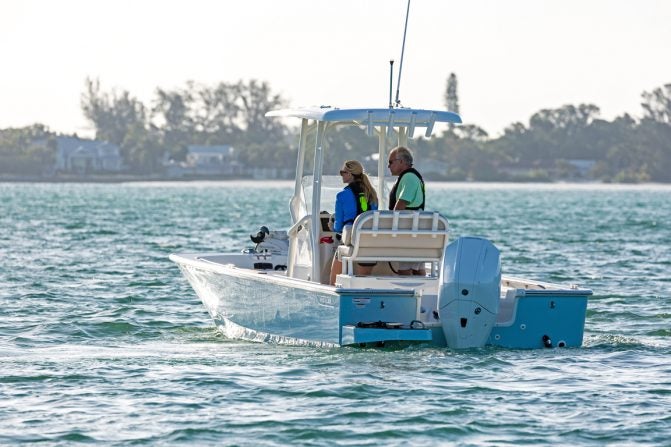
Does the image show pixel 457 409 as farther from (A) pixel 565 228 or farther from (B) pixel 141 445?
(A) pixel 565 228

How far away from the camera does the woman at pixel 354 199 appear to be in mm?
14852

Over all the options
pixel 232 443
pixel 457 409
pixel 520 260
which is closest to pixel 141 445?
pixel 232 443

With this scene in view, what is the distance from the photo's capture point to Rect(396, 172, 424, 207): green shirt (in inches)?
575

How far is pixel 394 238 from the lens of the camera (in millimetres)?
14641

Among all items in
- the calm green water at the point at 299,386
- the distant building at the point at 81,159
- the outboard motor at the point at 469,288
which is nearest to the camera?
the calm green water at the point at 299,386

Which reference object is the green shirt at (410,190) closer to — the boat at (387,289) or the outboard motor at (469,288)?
the boat at (387,289)

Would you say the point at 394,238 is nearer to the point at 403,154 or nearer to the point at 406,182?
the point at 406,182

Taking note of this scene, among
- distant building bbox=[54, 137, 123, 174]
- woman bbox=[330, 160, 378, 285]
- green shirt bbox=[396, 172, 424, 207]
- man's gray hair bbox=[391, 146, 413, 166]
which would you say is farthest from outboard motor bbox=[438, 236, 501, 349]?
distant building bbox=[54, 137, 123, 174]

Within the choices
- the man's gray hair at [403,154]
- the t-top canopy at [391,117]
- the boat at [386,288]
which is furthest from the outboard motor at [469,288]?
the t-top canopy at [391,117]

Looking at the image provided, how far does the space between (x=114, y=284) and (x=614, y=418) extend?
44.4ft

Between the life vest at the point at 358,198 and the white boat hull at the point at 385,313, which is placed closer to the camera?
the white boat hull at the point at 385,313

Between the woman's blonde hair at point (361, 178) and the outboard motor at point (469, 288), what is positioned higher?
the woman's blonde hair at point (361, 178)

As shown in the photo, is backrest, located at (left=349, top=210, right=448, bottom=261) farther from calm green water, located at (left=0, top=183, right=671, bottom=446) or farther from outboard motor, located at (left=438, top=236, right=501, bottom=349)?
calm green water, located at (left=0, top=183, right=671, bottom=446)

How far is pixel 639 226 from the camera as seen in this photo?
5653cm
